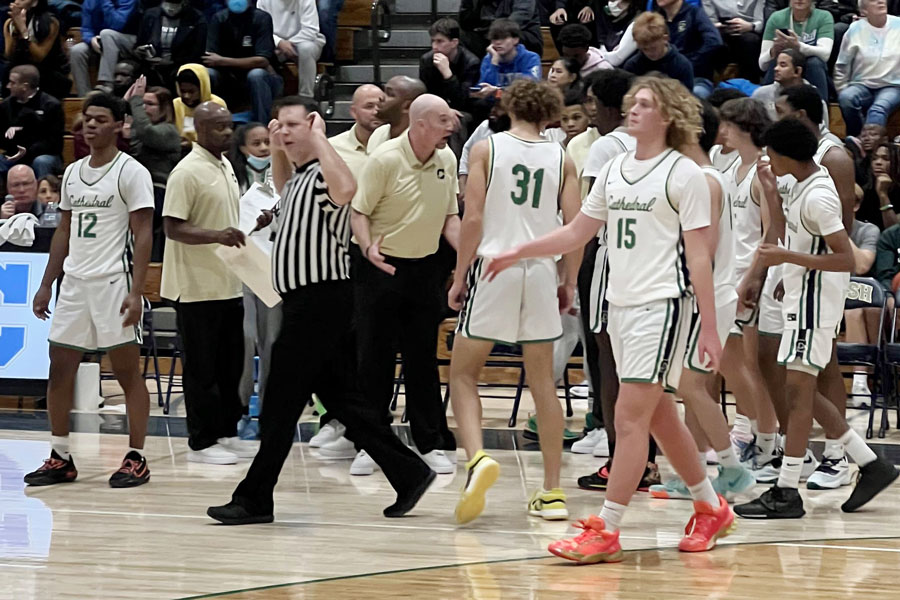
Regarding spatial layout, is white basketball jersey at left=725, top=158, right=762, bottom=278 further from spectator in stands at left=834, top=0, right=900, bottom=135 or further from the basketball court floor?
spectator in stands at left=834, top=0, right=900, bottom=135

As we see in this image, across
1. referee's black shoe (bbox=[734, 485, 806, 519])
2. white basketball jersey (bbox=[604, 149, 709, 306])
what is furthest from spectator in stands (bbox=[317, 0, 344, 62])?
white basketball jersey (bbox=[604, 149, 709, 306])

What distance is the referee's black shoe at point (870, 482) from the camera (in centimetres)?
621

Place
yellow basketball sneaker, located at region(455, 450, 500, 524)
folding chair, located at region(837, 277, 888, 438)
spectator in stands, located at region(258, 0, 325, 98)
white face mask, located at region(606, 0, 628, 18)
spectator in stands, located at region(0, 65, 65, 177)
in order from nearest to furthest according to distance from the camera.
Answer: yellow basketball sneaker, located at region(455, 450, 500, 524) < folding chair, located at region(837, 277, 888, 438) < white face mask, located at region(606, 0, 628, 18) < spectator in stands, located at region(0, 65, 65, 177) < spectator in stands, located at region(258, 0, 325, 98)

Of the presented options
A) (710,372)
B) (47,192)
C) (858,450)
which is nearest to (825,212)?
(710,372)

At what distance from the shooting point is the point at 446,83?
11258 mm

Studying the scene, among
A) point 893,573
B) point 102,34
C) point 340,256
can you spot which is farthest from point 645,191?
point 102,34

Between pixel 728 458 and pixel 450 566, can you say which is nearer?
pixel 450 566

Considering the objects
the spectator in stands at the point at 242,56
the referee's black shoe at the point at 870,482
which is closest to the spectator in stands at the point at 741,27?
the spectator in stands at the point at 242,56

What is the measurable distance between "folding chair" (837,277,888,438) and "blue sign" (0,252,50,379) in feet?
16.6

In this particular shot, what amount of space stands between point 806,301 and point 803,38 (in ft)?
18.5

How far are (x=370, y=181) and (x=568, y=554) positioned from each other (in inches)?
93.0

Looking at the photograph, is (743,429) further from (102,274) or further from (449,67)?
(449,67)

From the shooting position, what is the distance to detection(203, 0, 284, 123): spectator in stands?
1230 cm

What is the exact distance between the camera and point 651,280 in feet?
17.0
